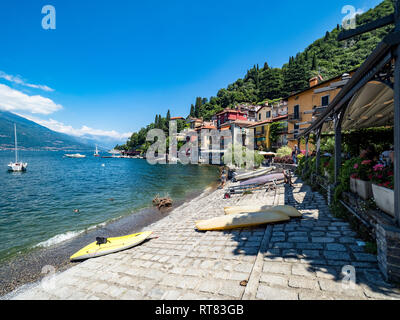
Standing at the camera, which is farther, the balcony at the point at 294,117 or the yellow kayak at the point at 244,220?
the balcony at the point at 294,117

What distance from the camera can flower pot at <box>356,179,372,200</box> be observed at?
4461 millimetres

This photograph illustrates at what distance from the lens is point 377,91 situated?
4.87 metres

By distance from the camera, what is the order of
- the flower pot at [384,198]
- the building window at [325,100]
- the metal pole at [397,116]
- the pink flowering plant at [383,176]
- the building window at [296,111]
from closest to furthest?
→ the metal pole at [397,116] → the flower pot at [384,198] → the pink flowering plant at [383,176] → the building window at [325,100] → the building window at [296,111]

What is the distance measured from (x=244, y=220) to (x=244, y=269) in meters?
2.71

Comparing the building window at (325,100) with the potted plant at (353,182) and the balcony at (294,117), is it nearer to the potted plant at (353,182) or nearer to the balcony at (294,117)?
the balcony at (294,117)

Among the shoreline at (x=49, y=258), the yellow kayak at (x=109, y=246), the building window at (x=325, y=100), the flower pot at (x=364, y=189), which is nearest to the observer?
the flower pot at (x=364, y=189)

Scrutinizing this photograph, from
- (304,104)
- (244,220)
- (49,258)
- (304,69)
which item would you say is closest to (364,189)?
(244,220)

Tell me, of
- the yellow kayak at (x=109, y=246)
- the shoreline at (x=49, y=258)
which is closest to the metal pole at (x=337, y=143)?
the yellow kayak at (x=109, y=246)

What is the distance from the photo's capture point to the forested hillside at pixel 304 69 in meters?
62.2

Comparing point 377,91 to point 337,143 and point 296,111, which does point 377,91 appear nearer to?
point 337,143

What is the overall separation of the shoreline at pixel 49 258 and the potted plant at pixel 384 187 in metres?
10.7

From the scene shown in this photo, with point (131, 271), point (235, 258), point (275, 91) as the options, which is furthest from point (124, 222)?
point (275, 91)

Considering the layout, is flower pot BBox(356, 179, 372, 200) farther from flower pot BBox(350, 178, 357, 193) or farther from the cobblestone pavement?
the cobblestone pavement
